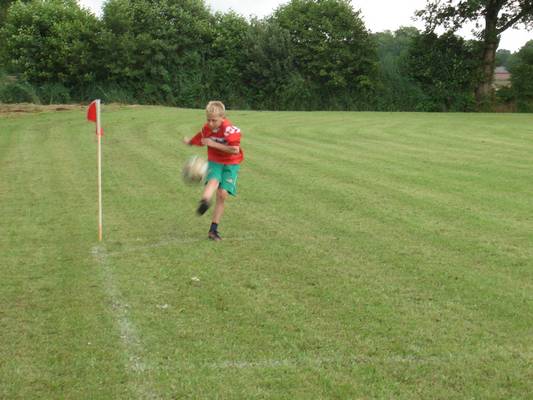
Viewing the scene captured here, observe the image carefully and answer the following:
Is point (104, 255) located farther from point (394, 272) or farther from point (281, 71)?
point (281, 71)

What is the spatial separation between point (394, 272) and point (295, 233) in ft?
7.16

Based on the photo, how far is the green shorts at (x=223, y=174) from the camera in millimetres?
9398

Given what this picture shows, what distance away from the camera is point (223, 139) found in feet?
29.8

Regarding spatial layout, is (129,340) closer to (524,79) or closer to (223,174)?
(223,174)

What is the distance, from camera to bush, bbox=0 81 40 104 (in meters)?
38.1

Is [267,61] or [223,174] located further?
[267,61]

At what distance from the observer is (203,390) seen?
15.3 feet

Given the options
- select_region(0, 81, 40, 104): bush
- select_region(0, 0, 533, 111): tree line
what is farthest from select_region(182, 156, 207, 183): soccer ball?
select_region(0, 0, 533, 111): tree line

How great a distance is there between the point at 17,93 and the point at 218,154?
32226 mm

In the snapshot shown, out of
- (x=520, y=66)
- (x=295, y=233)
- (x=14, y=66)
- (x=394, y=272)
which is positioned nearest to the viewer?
(x=394, y=272)

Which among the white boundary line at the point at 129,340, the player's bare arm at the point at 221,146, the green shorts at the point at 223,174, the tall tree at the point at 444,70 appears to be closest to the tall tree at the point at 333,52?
the tall tree at the point at 444,70

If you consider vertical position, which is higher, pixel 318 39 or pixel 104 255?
pixel 318 39

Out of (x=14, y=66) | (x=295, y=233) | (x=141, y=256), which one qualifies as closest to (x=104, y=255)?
(x=141, y=256)

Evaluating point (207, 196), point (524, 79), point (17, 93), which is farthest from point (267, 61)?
point (207, 196)
